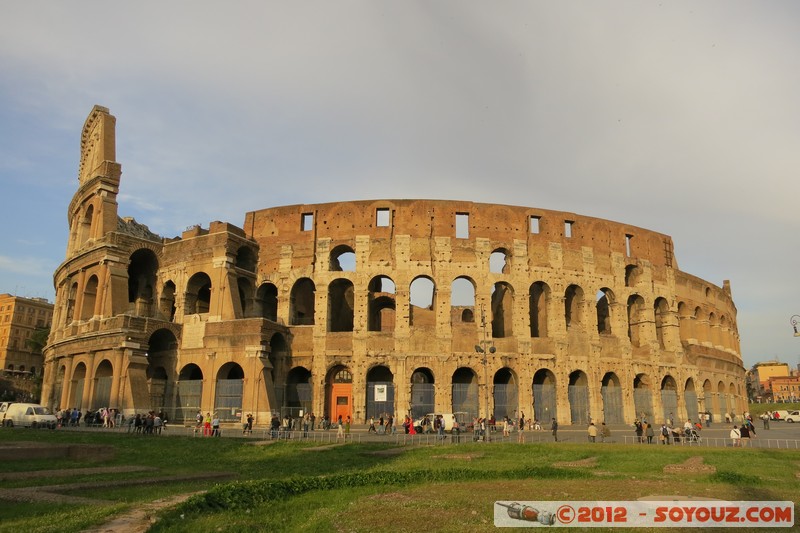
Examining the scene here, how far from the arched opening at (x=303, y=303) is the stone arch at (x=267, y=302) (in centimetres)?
135

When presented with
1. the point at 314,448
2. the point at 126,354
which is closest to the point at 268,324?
the point at 126,354

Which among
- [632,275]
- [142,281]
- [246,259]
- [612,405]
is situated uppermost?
[246,259]

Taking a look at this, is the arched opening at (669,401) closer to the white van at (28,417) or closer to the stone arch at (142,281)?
the stone arch at (142,281)

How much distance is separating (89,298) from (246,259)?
33.5ft

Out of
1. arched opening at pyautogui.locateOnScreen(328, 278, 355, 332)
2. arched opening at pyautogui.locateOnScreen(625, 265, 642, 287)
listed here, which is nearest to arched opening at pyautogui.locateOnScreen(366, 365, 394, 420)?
arched opening at pyautogui.locateOnScreen(328, 278, 355, 332)

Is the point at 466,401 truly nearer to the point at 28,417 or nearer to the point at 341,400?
the point at 341,400

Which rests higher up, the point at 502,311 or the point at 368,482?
the point at 502,311

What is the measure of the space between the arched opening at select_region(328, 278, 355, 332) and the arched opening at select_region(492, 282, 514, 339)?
922 cm

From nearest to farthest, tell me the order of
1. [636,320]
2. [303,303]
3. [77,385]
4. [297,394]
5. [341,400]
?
1. [341,400]
2. [297,394]
3. [77,385]
4. [303,303]
5. [636,320]

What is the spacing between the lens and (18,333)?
8712cm

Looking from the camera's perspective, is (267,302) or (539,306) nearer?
(539,306)

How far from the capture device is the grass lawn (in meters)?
8.84

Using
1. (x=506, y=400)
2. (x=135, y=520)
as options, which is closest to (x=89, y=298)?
(x=506, y=400)

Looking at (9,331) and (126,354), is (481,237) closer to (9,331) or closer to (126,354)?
(126,354)
